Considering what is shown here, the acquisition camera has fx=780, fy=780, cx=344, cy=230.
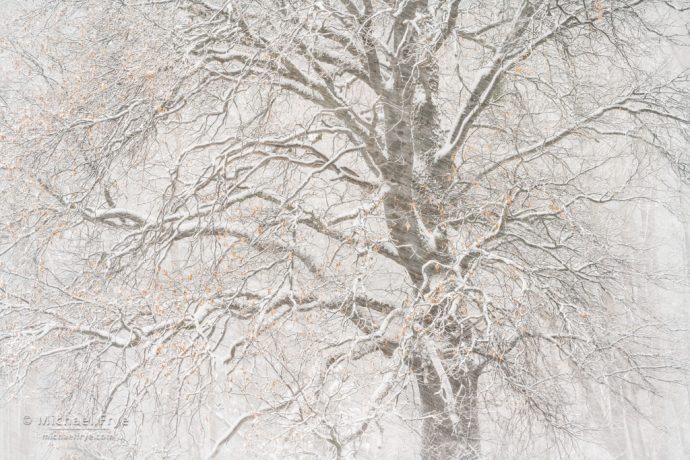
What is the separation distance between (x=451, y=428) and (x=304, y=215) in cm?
248

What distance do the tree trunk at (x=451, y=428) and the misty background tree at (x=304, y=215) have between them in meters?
0.05

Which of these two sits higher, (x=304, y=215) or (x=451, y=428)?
(x=304, y=215)

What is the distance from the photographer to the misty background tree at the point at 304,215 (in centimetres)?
686

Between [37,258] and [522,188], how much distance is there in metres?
4.84

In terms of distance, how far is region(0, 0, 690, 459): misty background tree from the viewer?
22.5 feet

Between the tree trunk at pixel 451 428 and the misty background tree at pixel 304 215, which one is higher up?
the misty background tree at pixel 304 215

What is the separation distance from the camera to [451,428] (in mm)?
7316

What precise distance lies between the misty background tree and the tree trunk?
1.8 inches

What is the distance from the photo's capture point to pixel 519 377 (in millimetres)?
7102

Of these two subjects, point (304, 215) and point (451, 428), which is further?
point (304, 215)

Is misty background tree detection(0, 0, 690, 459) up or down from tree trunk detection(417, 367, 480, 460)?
up

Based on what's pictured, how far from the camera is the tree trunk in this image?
6.87 meters

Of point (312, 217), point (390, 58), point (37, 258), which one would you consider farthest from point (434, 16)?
point (37, 258)

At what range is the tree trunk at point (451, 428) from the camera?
22.5ft
